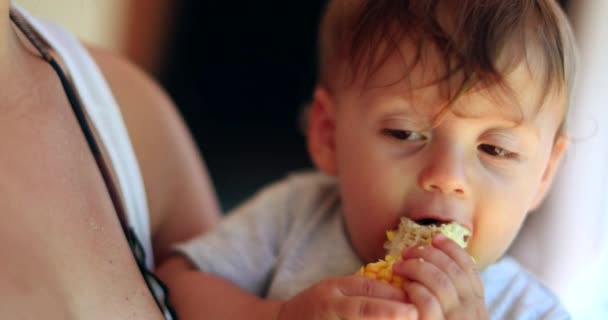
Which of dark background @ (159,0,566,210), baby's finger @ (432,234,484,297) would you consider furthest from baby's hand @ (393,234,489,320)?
dark background @ (159,0,566,210)

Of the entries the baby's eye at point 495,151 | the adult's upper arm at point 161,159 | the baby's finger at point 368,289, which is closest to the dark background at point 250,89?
the adult's upper arm at point 161,159

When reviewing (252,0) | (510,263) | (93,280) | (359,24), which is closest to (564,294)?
(510,263)

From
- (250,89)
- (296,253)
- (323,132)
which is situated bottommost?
(296,253)

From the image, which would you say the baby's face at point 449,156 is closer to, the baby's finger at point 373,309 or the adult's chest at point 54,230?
the baby's finger at point 373,309

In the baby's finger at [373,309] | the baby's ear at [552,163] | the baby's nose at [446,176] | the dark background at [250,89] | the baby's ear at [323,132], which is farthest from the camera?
the dark background at [250,89]

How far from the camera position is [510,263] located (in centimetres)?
117

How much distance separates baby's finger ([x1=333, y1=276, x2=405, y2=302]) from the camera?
0.78m

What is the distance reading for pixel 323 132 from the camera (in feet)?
3.90

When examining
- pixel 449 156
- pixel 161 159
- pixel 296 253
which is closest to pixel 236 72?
pixel 161 159

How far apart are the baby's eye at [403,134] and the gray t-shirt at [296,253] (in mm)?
255

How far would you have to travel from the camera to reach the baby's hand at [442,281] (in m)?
0.76

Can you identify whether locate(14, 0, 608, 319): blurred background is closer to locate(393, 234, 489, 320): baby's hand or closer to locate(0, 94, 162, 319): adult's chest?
locate(0, 94, 162, 319): adult's chest

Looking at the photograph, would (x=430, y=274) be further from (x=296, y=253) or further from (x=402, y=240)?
(x=296, y=253)

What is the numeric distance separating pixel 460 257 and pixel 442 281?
56 millimetres
